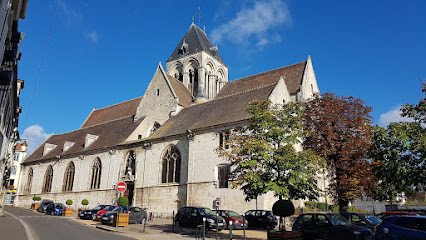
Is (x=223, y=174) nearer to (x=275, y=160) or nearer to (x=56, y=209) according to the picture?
(x=275, y=160)

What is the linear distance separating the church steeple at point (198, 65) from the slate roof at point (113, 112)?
6993 mm

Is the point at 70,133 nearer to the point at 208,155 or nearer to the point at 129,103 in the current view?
the point at 129,103

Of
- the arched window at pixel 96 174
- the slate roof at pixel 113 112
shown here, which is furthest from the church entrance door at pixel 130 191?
the slate roof at pixel 113 112

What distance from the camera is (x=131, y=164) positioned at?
91.5 ft

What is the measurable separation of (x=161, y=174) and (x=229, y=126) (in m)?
7.37

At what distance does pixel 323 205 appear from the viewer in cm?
2130

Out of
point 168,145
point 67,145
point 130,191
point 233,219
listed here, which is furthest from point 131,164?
point 233,219

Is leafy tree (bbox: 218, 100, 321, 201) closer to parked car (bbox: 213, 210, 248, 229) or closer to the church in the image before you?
the church

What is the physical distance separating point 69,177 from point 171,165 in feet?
50.1

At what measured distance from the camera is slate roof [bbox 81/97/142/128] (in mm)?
40219

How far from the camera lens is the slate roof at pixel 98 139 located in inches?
1224

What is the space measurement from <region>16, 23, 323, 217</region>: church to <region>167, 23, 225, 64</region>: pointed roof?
0.65ft

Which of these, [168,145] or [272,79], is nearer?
[168,145]

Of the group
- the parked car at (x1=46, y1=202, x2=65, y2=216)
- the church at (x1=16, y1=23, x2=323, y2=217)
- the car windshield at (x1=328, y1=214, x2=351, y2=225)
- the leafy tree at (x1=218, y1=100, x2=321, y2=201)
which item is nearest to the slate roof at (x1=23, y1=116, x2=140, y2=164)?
the church at (x1=16, y1=23, x2=323, y2=217)
